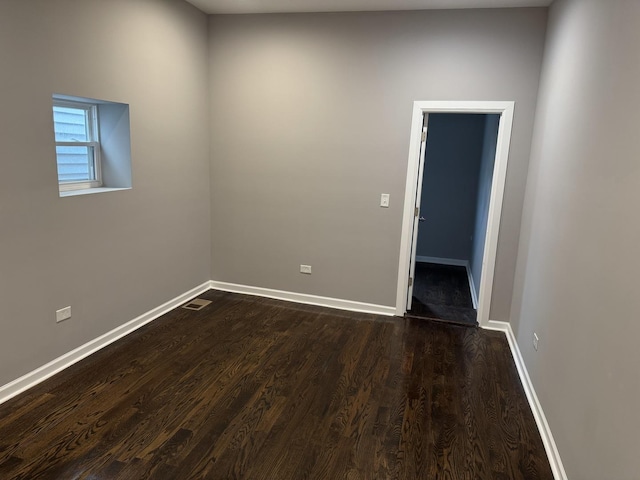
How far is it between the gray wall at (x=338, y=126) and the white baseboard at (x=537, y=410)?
0.39 meters

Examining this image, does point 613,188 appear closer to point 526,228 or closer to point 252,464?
point 526,228

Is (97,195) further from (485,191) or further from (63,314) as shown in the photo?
(485,191)

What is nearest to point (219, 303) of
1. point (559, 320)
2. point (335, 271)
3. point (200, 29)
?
point (335, 271)

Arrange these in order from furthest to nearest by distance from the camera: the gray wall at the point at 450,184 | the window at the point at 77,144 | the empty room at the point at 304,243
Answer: the gray wall at the point at 450,184 → the window at the point at 77,144 → the empty room at the point at 304,243

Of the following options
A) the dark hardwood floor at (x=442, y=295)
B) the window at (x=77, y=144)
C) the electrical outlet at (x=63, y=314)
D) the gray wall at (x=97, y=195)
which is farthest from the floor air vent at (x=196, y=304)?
the dark hardwood floor at (x=442, y=295)

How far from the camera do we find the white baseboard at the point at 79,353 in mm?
2725

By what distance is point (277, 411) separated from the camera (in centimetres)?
269

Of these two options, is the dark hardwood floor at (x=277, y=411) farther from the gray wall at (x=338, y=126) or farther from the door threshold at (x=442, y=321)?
the gray wall at (x=338, y=126)

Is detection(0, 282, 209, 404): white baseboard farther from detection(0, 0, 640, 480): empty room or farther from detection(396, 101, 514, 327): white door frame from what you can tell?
detection(396, 101, 514, 327): white door frame

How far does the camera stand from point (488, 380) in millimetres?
3162

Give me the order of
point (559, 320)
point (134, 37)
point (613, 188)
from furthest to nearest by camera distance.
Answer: point (134, 37) < point (559, 320) < point (613, 188)

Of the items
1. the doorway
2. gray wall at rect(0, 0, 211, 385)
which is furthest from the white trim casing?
gray wall at rect(0, 0, 211, 385)

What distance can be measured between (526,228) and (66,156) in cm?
369

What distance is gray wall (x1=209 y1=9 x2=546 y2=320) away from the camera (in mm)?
3760
